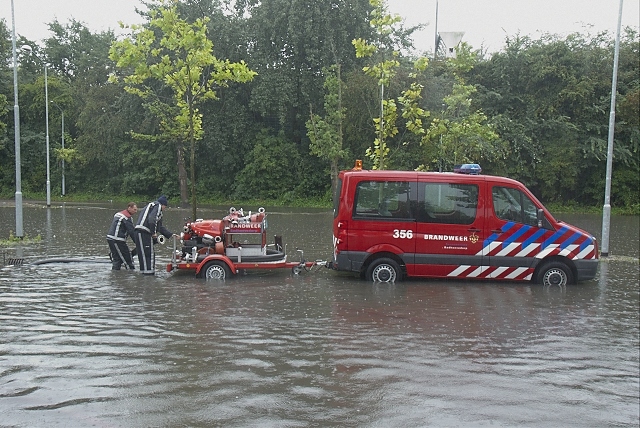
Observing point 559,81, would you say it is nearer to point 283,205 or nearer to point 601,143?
point 601,143

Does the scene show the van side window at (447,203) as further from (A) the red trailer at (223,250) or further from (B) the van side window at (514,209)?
(A) the red trailer at (223,250)

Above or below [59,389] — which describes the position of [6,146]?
above

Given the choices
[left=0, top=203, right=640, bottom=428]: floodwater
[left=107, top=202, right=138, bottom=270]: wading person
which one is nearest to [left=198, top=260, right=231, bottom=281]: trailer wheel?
[left=0, top=203, right=640, bottom=428]: floodwater

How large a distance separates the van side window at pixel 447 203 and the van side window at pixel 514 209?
0.43 meters

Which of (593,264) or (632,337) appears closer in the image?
(632,337)

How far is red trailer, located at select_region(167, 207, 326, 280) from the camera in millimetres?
12102

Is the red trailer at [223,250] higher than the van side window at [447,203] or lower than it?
lower

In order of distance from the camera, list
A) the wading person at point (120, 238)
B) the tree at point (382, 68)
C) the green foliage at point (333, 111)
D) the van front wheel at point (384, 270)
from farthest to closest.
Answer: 1. the green foliage at point (333, 111)
2. the tree at point (382, 68)
3. the wading person at point (120, 238)
4. the van front wheel at point (384, 270)

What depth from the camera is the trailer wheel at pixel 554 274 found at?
1210 centimetres

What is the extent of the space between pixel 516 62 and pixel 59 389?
3645cm

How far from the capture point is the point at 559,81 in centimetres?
3681

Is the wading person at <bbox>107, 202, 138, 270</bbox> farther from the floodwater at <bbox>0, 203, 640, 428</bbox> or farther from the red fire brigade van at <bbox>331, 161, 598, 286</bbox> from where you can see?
the red fire brigade van at <bbox>331, 161, 598, 286</bbox>

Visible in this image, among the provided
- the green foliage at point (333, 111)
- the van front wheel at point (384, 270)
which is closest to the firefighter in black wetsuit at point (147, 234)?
the van front wheel at point (384, 270)

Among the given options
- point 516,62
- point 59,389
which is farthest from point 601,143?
point 59,389
